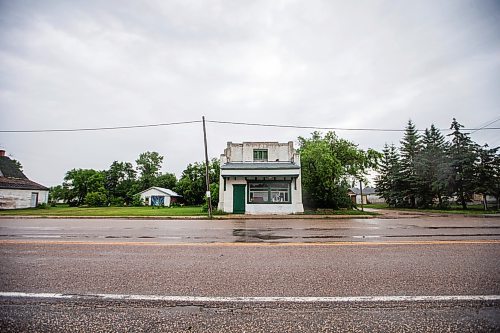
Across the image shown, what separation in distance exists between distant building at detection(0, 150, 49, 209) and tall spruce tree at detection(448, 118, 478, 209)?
5272 centimetres

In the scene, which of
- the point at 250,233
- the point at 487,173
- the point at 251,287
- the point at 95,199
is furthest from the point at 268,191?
the point at 95,199

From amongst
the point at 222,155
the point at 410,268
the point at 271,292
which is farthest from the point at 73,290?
the point at 222,155

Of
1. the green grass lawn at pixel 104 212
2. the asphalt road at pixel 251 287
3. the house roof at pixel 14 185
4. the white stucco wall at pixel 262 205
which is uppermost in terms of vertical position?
the house roof at pixel 14 185

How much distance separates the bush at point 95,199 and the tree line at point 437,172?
5182 cm

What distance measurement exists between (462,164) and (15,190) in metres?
53.8

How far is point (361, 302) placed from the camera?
2988 millimetres

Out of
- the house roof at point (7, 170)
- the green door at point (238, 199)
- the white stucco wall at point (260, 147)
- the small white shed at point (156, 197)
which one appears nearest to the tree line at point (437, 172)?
the white stucco wall at point (260, 147)

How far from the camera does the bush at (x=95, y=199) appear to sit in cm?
4746

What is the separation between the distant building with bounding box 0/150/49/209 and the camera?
99.8 feet

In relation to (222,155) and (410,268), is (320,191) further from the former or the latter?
(410,268)

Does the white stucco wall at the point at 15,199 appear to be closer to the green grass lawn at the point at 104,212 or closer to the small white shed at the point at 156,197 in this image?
the green grass lawn at the point at 104,212

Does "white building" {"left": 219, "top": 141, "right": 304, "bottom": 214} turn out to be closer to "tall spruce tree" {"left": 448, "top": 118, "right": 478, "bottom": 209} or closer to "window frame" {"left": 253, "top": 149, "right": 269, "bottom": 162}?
"window frame" {"left": 253, "top": 149, "right": 269, "bottom": 162}

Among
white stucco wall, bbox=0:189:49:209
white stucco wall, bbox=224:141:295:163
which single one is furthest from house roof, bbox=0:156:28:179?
white stucco wall, bbox=224:141:295:163

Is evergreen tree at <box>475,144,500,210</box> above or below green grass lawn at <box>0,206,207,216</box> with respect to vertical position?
above
